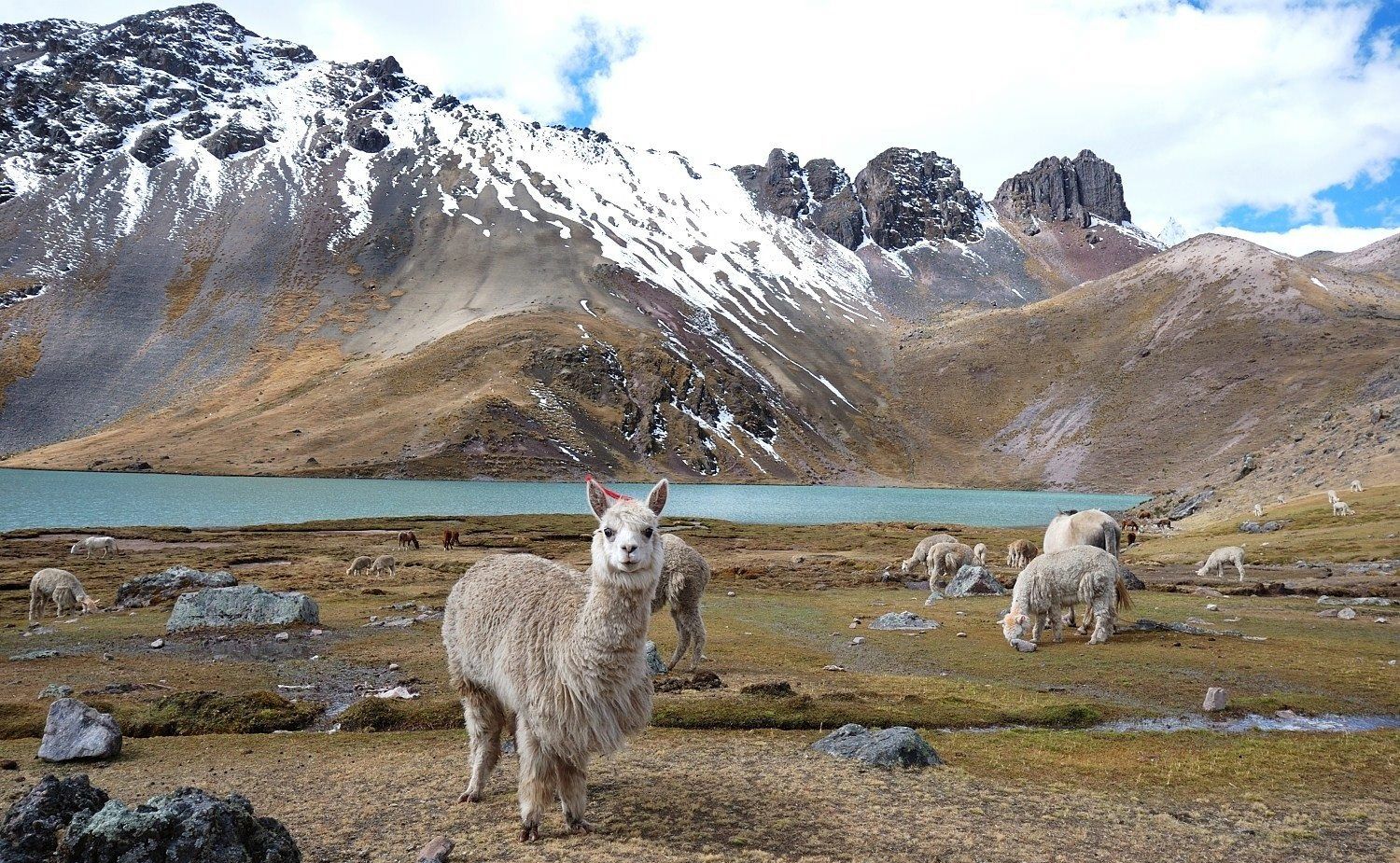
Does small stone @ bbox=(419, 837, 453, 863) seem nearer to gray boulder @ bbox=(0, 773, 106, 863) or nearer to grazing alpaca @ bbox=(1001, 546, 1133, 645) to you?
gray boulder @ bbox=(0, 773, 106, 863)

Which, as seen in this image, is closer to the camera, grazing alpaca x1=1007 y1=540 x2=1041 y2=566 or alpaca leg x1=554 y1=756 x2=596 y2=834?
alpaca leg x1=554 y1=756 x2=596 y2=834

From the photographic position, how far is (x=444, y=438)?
15362cm

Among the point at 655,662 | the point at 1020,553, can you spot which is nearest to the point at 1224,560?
the point at 1020,553

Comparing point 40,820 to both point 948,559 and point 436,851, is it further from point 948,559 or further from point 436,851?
point 948,559

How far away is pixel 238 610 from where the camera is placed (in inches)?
859

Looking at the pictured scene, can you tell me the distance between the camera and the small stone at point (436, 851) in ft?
23.2

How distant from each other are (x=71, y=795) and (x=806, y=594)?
94.6 feet

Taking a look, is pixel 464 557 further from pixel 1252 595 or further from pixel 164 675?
pixel 1252 595

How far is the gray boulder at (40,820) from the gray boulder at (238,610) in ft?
53.8

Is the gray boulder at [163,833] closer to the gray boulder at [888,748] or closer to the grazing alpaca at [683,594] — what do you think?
the gray boulder at [888,748]

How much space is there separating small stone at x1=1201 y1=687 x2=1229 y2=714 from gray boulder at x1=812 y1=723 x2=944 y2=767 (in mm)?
6823

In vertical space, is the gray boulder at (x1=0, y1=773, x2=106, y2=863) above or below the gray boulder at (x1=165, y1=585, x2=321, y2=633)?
above

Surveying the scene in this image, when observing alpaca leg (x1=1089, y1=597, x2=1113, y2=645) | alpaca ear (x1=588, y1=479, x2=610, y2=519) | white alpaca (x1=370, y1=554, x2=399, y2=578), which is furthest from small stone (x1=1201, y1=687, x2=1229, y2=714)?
white alpaca (x1=370, y1=554, x2=399, y2=578)

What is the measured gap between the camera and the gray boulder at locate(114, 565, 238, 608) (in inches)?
1080
